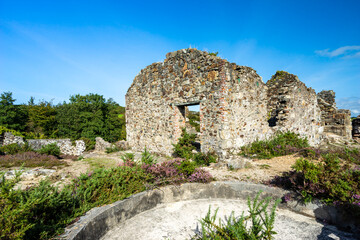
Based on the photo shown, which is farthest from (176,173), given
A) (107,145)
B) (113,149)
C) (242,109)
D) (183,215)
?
(107,145)

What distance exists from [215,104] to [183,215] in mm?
4320

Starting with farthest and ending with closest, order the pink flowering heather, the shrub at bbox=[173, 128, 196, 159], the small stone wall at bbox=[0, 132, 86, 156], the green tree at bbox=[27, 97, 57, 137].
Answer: the green tree at bbox=[27, 97, 57, 137], the small stone wall at bbox=[0, 132, 86, 156], the shrub at bbox=[173, 128, 196, 159], the pink flowering heather

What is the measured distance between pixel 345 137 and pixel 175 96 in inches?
456

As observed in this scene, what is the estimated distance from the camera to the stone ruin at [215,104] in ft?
21.7

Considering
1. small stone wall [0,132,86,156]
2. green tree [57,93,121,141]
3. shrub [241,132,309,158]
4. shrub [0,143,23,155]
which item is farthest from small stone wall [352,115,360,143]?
shrub [0,143,23,155]

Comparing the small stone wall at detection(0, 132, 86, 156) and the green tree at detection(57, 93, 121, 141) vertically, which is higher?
the green tree at detection(57, 93, 121, 141)

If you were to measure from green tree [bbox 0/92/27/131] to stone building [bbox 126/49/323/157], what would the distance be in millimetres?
19795

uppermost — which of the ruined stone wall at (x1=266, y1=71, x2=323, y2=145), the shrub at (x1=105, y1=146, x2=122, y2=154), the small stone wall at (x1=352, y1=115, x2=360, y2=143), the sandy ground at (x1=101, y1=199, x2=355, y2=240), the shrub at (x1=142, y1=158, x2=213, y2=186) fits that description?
the ruined stone wall at (x1=266, y1=71, x2=323, y2=145)

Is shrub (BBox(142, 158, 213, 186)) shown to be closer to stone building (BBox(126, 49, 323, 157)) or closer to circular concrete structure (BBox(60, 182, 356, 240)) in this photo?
circular concrete structure (BBox(60, 182, 356, 240))

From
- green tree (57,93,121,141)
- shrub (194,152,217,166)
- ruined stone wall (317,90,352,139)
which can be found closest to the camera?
shrub (194,152,217,166)

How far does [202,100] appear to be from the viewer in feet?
22.9

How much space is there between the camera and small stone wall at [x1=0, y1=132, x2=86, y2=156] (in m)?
12.9

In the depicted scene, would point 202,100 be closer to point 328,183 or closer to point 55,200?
point 328,183

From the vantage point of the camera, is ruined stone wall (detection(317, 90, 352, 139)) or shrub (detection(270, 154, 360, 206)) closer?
shrub (detection(270, 154, 360, 206))
